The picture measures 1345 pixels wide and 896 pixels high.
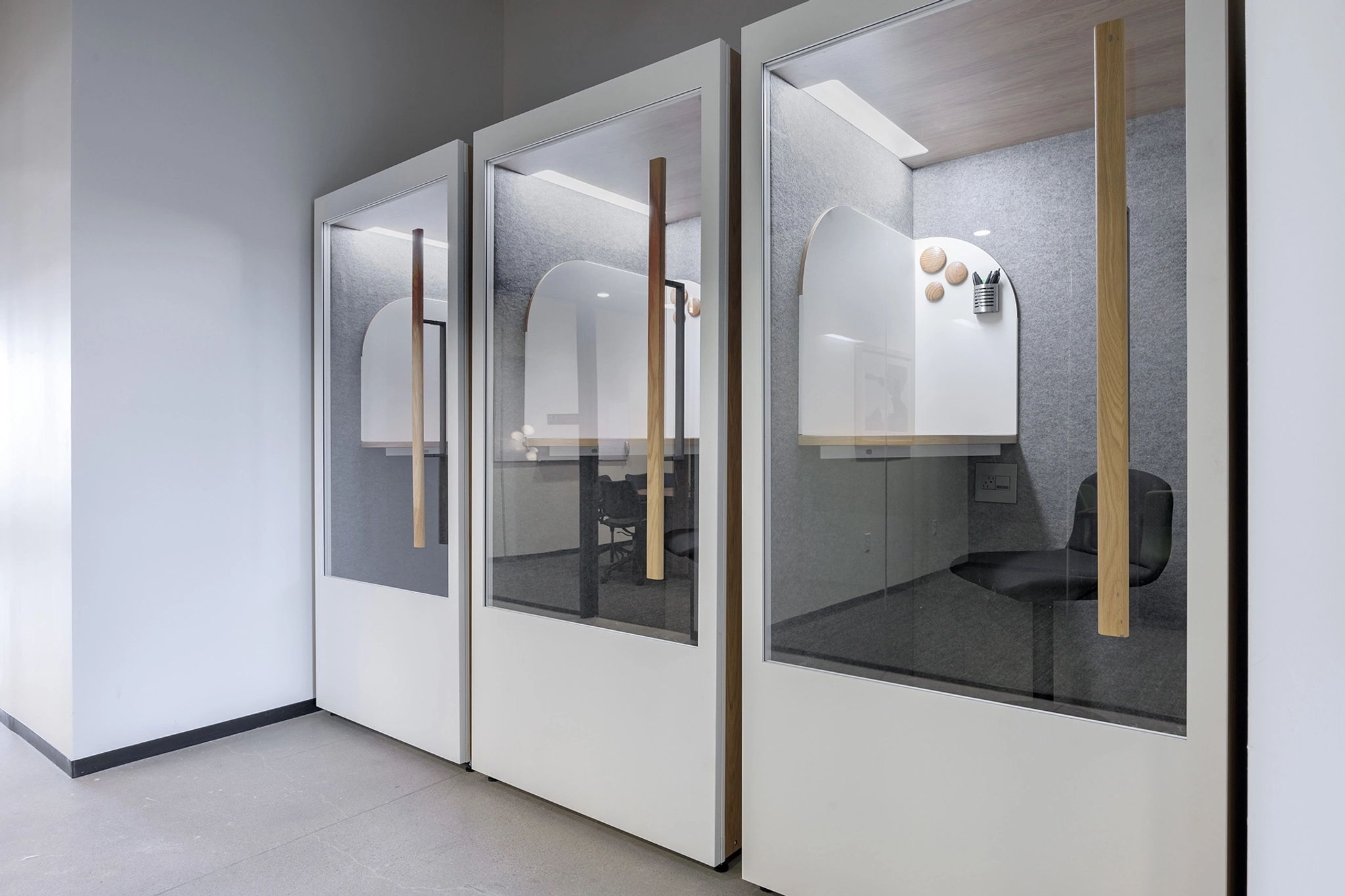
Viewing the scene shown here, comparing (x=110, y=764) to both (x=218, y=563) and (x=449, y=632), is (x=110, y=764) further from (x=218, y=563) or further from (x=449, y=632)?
(x=449, y=632)

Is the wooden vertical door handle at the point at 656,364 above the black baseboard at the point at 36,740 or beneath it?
above

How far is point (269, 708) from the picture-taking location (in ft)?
Result: 9.17

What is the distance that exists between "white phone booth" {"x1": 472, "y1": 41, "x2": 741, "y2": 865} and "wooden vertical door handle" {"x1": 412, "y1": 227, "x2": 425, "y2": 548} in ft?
0.91

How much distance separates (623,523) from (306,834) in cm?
113

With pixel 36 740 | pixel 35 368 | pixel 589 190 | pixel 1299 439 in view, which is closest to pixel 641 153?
pixel 589 190

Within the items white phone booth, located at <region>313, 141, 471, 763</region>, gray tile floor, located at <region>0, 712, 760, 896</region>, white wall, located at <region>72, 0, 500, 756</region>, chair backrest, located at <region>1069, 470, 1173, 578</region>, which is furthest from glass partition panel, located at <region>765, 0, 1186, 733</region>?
white wall, located at <region>72, 0, 500, 756</region>

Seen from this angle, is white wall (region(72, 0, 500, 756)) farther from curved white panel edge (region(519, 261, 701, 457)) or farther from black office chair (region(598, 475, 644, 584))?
black office chair (region(598, 475, 644, 584))

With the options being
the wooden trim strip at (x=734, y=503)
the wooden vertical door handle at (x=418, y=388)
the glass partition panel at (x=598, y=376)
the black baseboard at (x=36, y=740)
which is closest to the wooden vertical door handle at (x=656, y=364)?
the glass partition panel at (x=598, y=376)

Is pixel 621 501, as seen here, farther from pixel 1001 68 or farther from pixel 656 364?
pixel 1001 68

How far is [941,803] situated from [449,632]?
1.47 meters

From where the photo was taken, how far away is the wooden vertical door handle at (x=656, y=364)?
189 centimetres

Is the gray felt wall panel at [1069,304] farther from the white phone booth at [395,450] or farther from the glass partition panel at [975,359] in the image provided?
the white phone booth at [395,450]

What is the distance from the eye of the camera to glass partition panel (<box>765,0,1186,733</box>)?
49.6 inches

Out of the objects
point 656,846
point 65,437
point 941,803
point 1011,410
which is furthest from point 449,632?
point 1011,410
